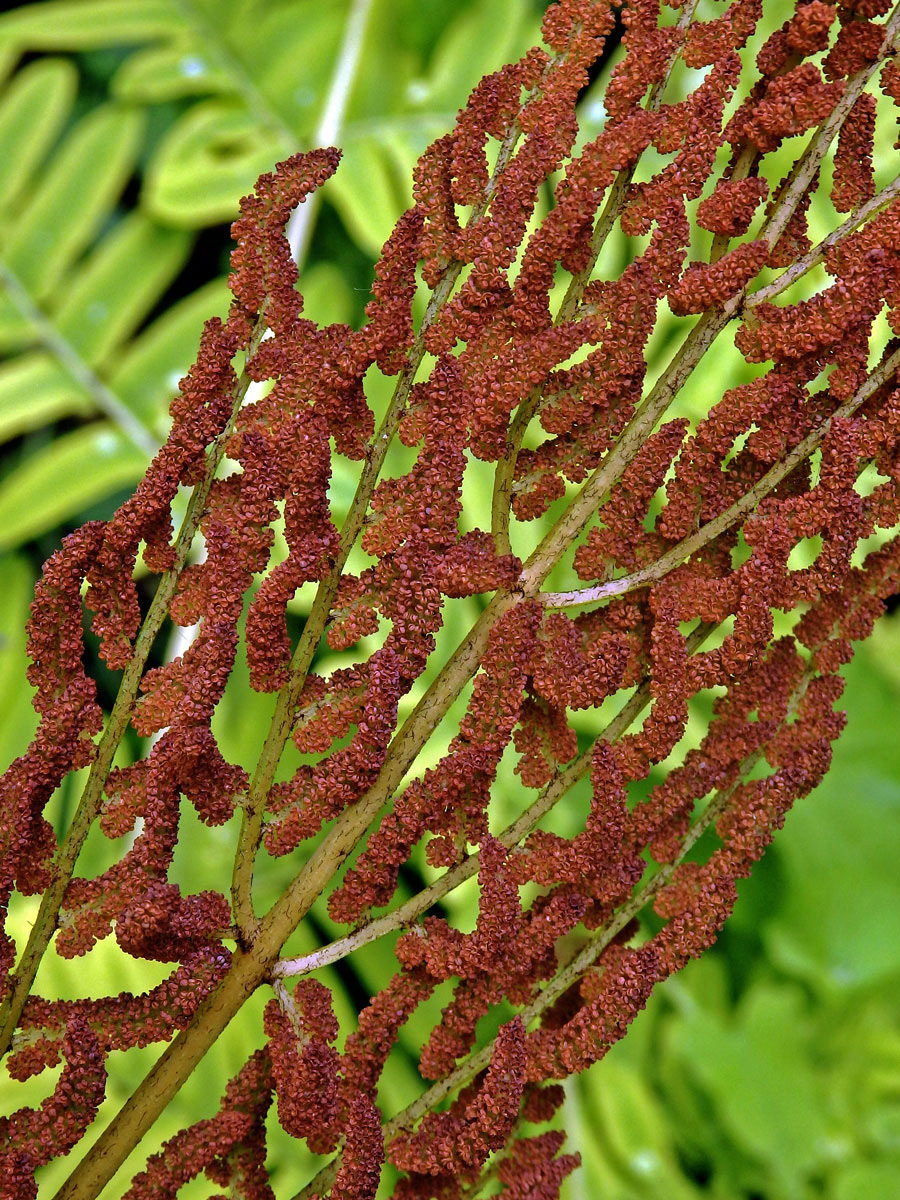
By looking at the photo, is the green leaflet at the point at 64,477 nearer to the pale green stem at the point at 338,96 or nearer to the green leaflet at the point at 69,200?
the green leaflet at the point at 69,200

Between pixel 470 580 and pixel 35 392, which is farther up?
pixel 35 392

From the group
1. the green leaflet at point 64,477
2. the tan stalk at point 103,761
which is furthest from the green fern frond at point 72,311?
Answer: the tan stalk at point 103,761

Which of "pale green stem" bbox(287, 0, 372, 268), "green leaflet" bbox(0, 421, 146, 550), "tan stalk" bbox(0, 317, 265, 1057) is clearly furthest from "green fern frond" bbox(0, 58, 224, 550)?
"tan stalk" bbox(0, 317, 265, 1057)

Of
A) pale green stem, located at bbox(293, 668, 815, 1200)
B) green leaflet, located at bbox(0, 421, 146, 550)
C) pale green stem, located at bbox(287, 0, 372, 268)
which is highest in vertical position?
pale green stem, located at bbox(287, 0, 372, 268)

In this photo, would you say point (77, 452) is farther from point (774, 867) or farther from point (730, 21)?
point (730, 21)

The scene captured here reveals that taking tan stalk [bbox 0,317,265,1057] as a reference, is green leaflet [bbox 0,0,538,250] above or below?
above

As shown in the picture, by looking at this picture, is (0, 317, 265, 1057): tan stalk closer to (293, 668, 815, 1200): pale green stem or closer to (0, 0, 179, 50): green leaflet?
(293, 668, 815, 1200): pale green stem

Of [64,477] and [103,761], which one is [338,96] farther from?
[103,761]

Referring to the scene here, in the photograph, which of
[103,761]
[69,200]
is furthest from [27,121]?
[103,761]
